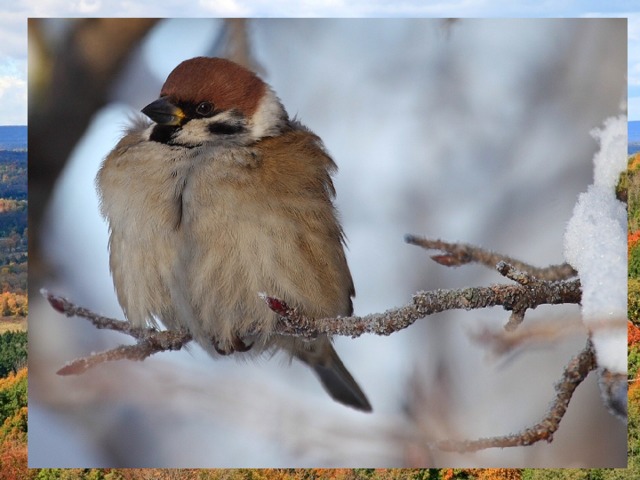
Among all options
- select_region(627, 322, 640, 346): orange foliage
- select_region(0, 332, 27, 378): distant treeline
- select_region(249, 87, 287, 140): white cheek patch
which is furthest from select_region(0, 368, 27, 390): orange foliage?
select_region(627, 322, 640, 346): orange foliage

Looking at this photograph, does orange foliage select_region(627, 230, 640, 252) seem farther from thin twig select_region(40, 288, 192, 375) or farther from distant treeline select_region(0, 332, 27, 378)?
distant treeline select_region(0, 332, 27, 378)

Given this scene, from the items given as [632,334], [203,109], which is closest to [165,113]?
[203,109]

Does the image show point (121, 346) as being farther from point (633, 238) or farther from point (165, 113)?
point (633, 238)

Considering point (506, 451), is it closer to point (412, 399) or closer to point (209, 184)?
point (412, 399)

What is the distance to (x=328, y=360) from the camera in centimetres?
349

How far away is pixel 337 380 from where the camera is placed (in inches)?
139

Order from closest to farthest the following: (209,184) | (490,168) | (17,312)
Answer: (209,184)
(490,168)
(17,312)

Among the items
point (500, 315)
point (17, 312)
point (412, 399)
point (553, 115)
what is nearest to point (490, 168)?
point (553, 115)

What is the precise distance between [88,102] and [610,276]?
2132 millimetres

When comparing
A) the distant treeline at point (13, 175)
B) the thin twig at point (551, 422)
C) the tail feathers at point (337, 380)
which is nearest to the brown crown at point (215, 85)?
the distant treeline at point (13, 175)

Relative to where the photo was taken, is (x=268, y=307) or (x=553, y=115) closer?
(x=268, y=307)

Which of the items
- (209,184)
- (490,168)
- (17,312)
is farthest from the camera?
(17,312)

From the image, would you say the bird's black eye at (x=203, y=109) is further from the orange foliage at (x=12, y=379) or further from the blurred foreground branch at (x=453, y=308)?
the orange foliage at (x=12, y=379)

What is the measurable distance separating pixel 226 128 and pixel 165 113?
0.22 meters
